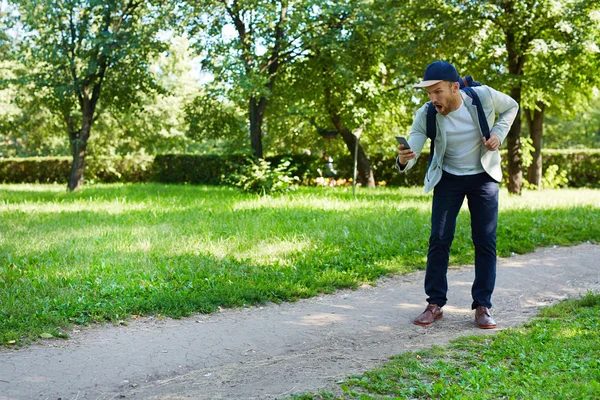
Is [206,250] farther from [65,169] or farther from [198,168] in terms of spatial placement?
[65,169]

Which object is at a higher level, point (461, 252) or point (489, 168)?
point (489, 168)

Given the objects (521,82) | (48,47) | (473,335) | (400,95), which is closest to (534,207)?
(521,82)

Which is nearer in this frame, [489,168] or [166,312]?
[489,168]

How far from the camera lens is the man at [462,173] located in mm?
5059

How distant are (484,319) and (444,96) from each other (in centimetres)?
183

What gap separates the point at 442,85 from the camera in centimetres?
489

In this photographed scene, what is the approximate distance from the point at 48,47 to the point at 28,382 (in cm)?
1540

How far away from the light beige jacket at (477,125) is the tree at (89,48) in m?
12.8

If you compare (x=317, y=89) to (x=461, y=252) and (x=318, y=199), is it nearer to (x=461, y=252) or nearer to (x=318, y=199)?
(x=318, y=199)

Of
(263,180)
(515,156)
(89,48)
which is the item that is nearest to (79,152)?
(89,48)

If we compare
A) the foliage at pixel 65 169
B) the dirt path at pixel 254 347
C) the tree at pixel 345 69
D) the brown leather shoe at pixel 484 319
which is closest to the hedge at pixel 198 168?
the foliage at pixel 65 169

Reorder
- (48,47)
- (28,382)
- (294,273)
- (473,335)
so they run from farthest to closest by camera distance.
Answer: (48,47), (294,273), (473,335), (28,382)

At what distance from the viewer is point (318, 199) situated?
1395 centimetres

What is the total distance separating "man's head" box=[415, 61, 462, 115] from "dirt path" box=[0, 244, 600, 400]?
182 cm
